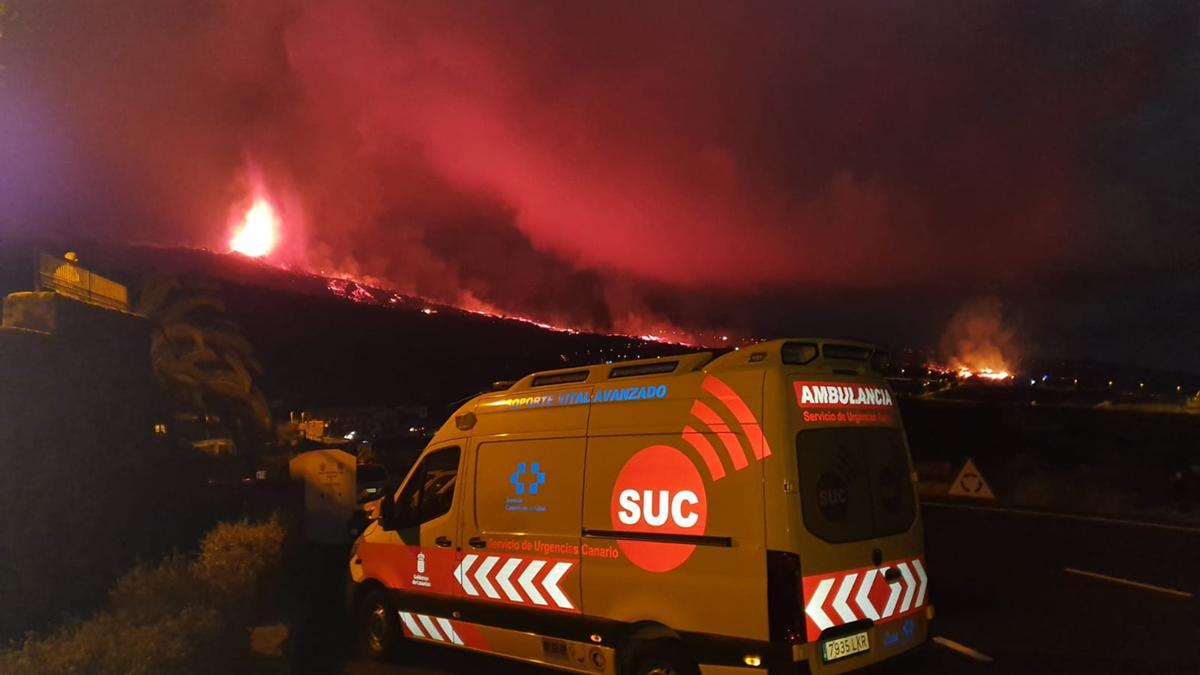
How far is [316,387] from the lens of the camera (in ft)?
202

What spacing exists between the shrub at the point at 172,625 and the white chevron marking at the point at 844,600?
428 cm

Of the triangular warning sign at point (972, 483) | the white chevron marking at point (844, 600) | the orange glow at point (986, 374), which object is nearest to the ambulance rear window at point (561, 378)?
the white chevron marking at point (844, 600)

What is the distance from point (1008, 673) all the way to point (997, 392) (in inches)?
2159

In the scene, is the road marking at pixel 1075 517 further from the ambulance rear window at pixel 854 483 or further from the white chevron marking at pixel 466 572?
the white chevron marking at pixel 466 572

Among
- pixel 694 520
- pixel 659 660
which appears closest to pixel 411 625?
pixel 659 660

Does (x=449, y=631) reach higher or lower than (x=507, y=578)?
lower

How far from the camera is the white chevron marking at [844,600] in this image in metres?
5.02

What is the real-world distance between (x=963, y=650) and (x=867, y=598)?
123 inches

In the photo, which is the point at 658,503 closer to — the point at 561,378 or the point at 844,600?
the point at 844,600

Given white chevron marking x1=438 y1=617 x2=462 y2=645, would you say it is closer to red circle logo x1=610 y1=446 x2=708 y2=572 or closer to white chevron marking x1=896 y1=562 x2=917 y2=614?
red circle logo x1=610 y1=446 x2=708 y2=572

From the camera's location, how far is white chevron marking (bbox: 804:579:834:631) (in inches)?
191

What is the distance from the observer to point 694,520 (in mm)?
5266

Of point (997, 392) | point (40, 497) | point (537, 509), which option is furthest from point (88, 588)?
point (997, 392)

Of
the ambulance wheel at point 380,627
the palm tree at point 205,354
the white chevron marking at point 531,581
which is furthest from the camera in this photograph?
the palm tree at point 205,354
